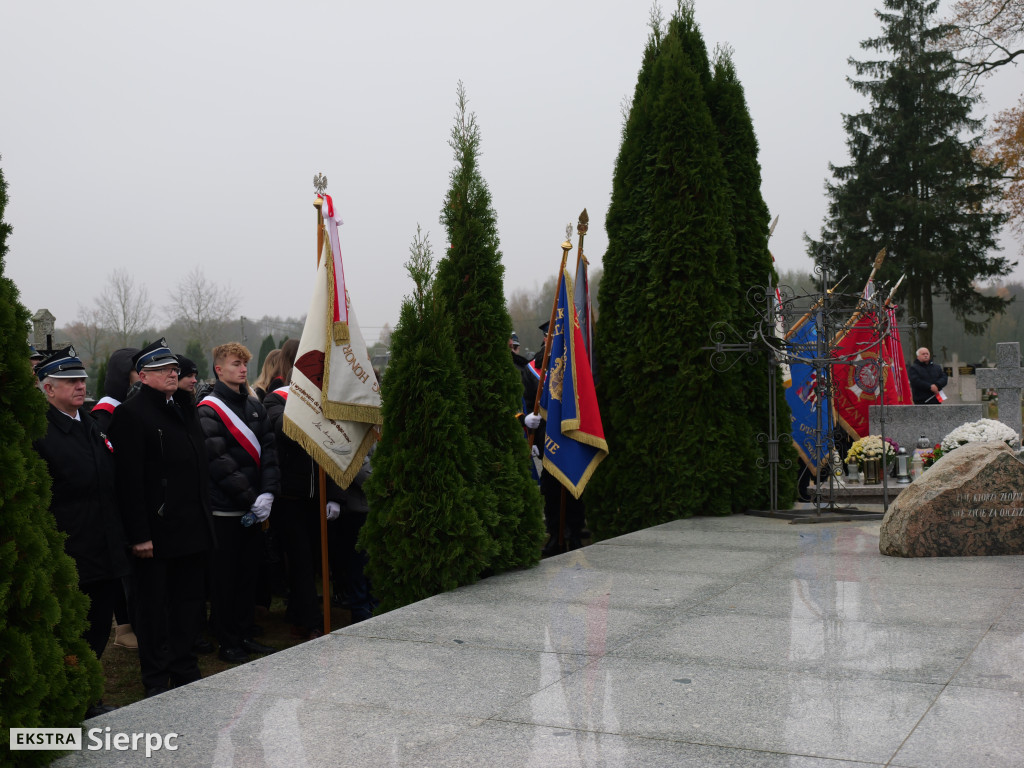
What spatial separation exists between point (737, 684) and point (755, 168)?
6.81 m

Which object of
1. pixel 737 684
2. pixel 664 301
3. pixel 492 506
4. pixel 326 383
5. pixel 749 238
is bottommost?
pixel 737 684

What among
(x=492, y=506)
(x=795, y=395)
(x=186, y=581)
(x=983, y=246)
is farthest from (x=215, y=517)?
(x=983, y=246)

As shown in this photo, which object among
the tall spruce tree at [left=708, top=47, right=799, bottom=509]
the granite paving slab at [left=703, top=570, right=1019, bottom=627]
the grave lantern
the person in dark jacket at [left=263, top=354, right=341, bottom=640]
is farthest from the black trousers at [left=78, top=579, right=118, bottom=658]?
the grave lantern

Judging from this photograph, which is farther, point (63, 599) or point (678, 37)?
point (678, 37)

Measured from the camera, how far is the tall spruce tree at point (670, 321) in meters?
9.02

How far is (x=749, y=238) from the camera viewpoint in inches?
378

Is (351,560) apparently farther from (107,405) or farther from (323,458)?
Result: (107,405)

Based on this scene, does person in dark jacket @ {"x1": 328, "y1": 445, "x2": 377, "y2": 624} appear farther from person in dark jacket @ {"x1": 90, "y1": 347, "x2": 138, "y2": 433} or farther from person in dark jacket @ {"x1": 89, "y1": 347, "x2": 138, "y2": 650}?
person in dark jacket @ {"x1": 90, "y1": 347, "x2": 138, "y2": 433}

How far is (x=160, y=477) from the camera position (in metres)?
5.26

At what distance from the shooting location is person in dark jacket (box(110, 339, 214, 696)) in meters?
5.11

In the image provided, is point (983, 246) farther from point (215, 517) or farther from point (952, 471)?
point (215, 517)

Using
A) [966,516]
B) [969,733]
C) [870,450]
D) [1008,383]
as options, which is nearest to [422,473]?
[969,733]

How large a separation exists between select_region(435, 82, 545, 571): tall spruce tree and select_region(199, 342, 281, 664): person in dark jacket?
142 centimetres

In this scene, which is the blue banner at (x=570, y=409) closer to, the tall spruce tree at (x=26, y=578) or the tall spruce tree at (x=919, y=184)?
the tall spruce tree at (x=26, y=578)
